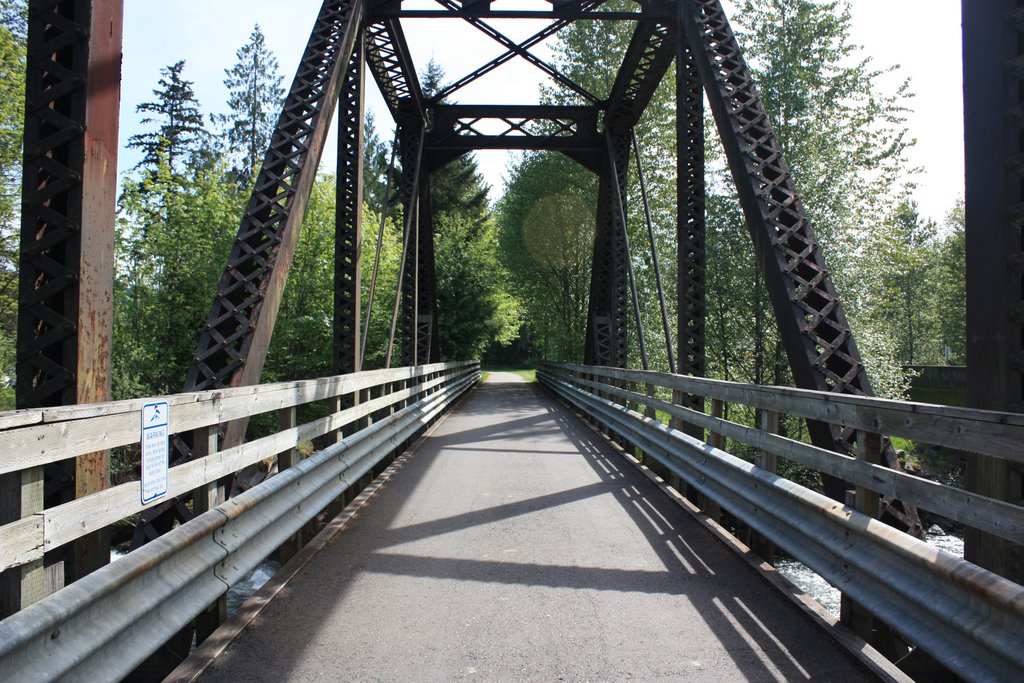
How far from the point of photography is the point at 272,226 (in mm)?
6891

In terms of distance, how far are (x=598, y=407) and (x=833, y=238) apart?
32.4 feet

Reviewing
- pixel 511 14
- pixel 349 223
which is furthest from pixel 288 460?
pixel 511 14

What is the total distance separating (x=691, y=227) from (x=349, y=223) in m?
4.68

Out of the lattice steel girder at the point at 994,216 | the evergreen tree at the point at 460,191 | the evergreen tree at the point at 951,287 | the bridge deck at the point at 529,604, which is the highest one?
the evergreen tree at the point at 460,191

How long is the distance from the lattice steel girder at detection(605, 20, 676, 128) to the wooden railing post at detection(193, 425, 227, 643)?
1016 centimetres

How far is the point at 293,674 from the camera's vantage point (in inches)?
125

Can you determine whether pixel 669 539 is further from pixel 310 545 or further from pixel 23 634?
pixel 23 634

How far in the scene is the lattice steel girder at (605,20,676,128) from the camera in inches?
485

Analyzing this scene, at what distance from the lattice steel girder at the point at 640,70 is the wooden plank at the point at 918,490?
8995 mm

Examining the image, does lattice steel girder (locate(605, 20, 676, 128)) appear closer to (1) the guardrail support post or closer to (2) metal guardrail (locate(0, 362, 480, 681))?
(1) the guardrail support post

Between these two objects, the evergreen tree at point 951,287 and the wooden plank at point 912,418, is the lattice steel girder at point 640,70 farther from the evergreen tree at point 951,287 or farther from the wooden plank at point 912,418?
the evergreen tree at point 951,287

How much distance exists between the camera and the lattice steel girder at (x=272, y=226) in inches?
230

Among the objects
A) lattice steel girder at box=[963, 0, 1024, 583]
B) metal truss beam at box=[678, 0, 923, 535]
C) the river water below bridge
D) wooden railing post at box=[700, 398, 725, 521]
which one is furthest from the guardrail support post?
the river water below bridge

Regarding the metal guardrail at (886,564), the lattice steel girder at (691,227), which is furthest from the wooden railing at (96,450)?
the lattice steel girder at (691,227)
